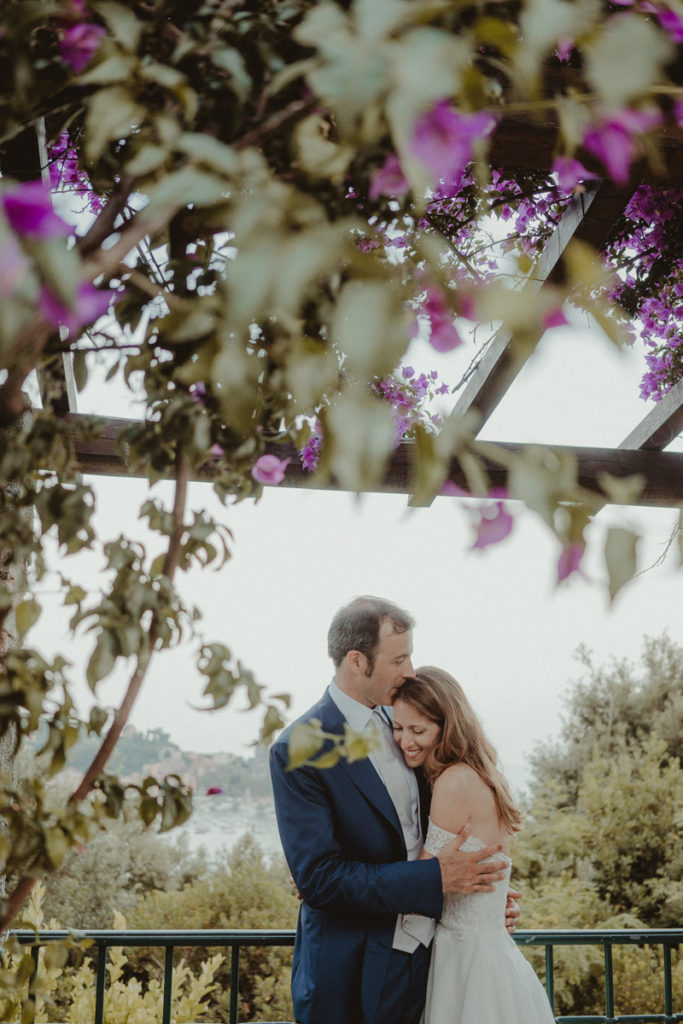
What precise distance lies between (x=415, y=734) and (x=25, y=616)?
142 cm

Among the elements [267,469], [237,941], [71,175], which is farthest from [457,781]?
[71,175]

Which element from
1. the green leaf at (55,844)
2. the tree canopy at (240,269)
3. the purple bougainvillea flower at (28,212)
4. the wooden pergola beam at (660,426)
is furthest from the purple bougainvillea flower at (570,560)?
the wooden pergola beam at (660,426)

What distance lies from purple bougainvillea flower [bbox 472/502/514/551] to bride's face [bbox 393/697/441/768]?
1405 mm

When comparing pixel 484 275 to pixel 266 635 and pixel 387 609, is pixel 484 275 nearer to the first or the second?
pixel 387 609

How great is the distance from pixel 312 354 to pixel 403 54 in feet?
0.52

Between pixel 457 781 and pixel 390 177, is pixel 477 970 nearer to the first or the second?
pixel 457 781

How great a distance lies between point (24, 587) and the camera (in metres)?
0.74

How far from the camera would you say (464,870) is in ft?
5.41

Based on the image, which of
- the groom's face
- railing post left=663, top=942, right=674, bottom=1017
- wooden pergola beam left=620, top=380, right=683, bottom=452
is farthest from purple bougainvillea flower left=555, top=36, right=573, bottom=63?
railing post left=663, top=942, right=674, bottom=1017

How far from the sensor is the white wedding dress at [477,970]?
171cm

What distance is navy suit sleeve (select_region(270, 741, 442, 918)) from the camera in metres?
1.58

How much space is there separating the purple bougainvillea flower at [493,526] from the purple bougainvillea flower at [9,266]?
0.38m

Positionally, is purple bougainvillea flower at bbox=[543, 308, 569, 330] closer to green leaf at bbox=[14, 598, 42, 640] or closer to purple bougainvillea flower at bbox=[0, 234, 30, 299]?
purple bougainvillea flower at bbox=[0, 234, 30, 299]

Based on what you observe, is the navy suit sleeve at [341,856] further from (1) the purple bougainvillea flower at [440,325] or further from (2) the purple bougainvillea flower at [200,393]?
(1) the purple bougainvillea flower at [440,325]
